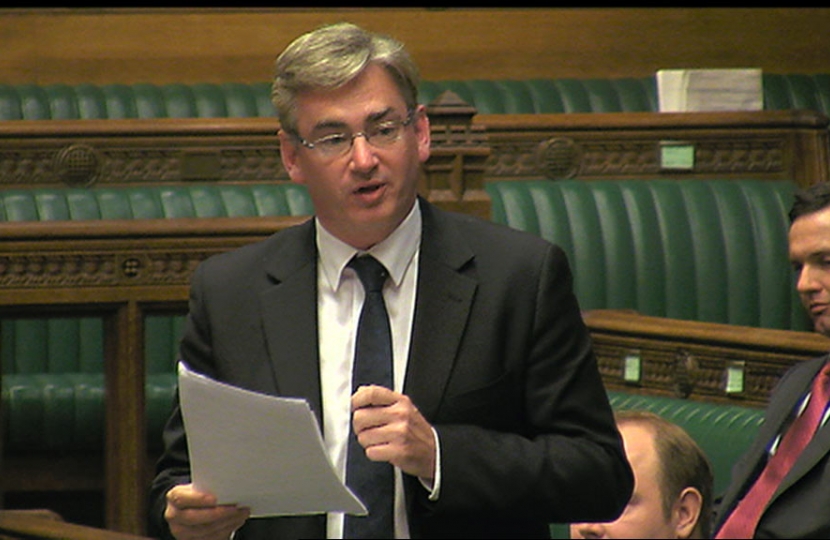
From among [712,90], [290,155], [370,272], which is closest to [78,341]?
[712,90]

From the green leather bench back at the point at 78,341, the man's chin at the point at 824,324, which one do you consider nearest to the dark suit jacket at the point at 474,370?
the man's chin at the point at 824,324

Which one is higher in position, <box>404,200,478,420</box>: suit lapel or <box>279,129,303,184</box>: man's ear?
<box>279,129,303,184</box>: man's ear

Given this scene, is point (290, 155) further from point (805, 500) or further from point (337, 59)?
point (805, 500)

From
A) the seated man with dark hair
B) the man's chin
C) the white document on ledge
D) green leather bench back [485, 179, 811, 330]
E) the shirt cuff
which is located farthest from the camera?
green leather bench back [485, 179, 811, 330]

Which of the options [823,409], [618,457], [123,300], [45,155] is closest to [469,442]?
[618,457]

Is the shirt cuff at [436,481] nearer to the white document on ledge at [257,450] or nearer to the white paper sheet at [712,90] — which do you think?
the white document on ledge at [257,450]

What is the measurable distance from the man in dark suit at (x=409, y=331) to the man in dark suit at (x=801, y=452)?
1.10m

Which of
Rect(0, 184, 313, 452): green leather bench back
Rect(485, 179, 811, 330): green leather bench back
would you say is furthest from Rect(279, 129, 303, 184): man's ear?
Rect(485, 179, 811, 330): green leather bench back

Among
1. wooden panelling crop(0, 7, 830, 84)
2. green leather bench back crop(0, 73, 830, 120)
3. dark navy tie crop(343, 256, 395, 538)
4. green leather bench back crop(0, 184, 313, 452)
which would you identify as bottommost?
green leather bench back crop(0, 184, 313, 452)

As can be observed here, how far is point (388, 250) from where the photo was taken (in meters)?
2.25

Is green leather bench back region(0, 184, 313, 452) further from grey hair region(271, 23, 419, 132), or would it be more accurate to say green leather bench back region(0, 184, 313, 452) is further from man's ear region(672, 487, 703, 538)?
grey hair region(271, 23, 419, 132)

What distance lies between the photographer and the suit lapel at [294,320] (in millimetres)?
2197

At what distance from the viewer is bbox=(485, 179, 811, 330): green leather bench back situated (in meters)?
6.04

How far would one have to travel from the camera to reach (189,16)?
695 centimetres
